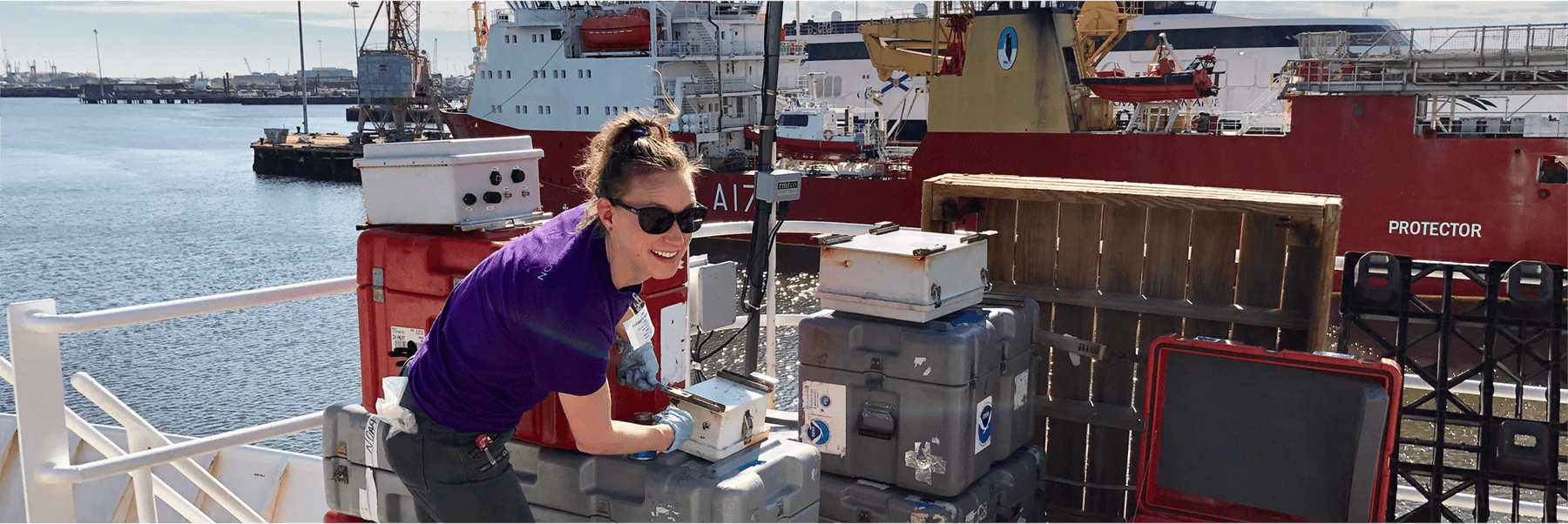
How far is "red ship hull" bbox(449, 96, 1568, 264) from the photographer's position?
11953 mm

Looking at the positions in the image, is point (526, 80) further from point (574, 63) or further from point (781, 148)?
point (781, 148)

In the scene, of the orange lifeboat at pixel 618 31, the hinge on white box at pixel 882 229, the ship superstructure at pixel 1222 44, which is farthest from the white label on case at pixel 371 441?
the ship superstructure at pixel 1222 44

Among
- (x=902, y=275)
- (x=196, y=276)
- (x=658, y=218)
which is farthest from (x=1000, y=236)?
(x=196, y=276)

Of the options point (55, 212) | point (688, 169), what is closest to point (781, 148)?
point (688, 169)

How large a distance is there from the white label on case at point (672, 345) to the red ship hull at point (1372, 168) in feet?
38.5

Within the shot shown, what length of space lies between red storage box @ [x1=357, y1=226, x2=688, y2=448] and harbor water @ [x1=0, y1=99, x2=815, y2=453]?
8057mm

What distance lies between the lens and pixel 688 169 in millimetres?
1914

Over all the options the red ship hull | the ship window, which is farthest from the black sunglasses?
the ship window

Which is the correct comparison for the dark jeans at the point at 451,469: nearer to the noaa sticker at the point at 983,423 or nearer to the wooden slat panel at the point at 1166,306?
the noaa sticker at the point at 983,423

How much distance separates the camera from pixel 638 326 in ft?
7.43

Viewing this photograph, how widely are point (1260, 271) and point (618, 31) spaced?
2004cm

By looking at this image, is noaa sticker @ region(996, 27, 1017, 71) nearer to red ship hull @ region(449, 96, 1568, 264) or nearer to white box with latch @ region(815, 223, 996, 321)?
red ship hull @ region(449, 96, 1568, 264)

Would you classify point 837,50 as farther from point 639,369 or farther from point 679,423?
point 679,423

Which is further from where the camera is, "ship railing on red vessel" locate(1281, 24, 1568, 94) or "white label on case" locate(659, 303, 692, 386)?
"ship railing on red vessel" locate(1281, 24, 1568, 94)
